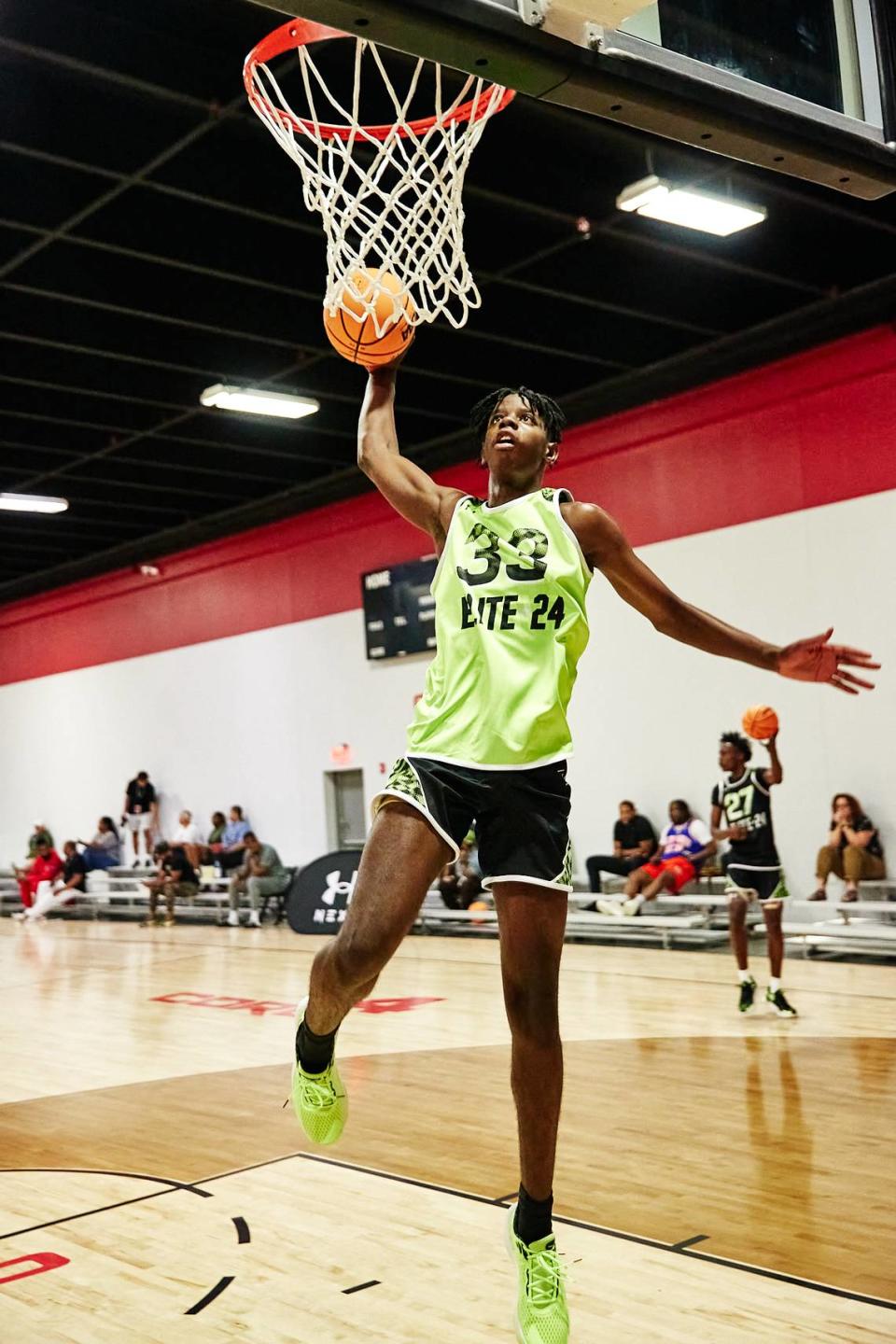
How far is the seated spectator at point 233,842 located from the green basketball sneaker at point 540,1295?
513 inches

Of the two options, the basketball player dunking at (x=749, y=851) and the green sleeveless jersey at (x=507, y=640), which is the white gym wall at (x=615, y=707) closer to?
the basketball player dunking at (x=749, y=851)

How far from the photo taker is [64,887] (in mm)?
17906

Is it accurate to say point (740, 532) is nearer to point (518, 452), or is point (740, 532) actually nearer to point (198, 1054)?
point (198, 1054)

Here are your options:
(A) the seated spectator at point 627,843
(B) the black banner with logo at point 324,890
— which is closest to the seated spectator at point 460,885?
(B) the black banner with logo at point 324,890

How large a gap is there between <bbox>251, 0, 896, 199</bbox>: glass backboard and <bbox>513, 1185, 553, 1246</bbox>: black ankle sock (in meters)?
2.80

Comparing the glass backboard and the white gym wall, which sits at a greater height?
the glass backboard

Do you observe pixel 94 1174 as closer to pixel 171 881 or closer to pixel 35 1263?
pixel 35 1263

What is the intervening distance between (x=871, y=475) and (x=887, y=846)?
296 centimetres

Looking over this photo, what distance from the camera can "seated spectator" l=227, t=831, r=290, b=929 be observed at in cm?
1504

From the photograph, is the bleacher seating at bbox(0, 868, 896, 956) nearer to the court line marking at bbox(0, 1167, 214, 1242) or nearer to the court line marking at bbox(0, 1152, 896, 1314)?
the court line marking at bbox(0, 1152, 896, 1314)

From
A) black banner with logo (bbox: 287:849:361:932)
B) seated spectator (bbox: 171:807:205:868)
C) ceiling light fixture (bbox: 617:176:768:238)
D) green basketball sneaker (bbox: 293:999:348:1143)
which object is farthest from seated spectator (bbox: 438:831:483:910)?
green basketball sneaker (bbox: 293:999:348:1143)

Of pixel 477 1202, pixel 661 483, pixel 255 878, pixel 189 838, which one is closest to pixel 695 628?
pixel 477 1202

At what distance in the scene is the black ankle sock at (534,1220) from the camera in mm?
2959

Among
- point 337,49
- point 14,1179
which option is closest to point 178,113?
point 337,49
